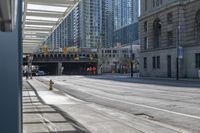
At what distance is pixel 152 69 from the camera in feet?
252

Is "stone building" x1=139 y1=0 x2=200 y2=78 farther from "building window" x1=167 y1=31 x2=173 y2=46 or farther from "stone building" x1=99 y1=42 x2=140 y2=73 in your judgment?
"stone building" x1=99 y1=42 x2=140 y2=73

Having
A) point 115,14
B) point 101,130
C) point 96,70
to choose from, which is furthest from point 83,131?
point 115,14

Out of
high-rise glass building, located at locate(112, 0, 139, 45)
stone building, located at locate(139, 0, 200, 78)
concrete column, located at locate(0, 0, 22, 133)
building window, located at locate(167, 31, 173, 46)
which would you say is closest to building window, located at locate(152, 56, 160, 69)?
stone building, located at locate(139, 0, 200, 78)

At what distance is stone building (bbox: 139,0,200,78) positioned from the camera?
60.9 meters

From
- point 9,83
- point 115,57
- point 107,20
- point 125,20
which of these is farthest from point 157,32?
point 125,20

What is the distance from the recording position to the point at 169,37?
68812 millimetres

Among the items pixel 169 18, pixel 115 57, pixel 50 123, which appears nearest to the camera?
pixel 50 123

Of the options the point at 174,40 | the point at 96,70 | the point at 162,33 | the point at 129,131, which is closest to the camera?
the point at 129,131

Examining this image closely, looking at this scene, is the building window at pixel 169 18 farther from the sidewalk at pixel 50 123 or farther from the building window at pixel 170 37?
the sidewalk at pixel 50 123

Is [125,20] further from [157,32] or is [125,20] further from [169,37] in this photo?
[169,37]

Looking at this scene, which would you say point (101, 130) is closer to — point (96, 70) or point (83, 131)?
point (83, 131)

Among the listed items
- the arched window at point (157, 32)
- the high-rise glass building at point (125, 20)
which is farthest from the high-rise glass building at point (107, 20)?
the arched window at point (157, 32)

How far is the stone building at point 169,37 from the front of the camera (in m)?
60.9

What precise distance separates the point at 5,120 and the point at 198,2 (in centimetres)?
5868
